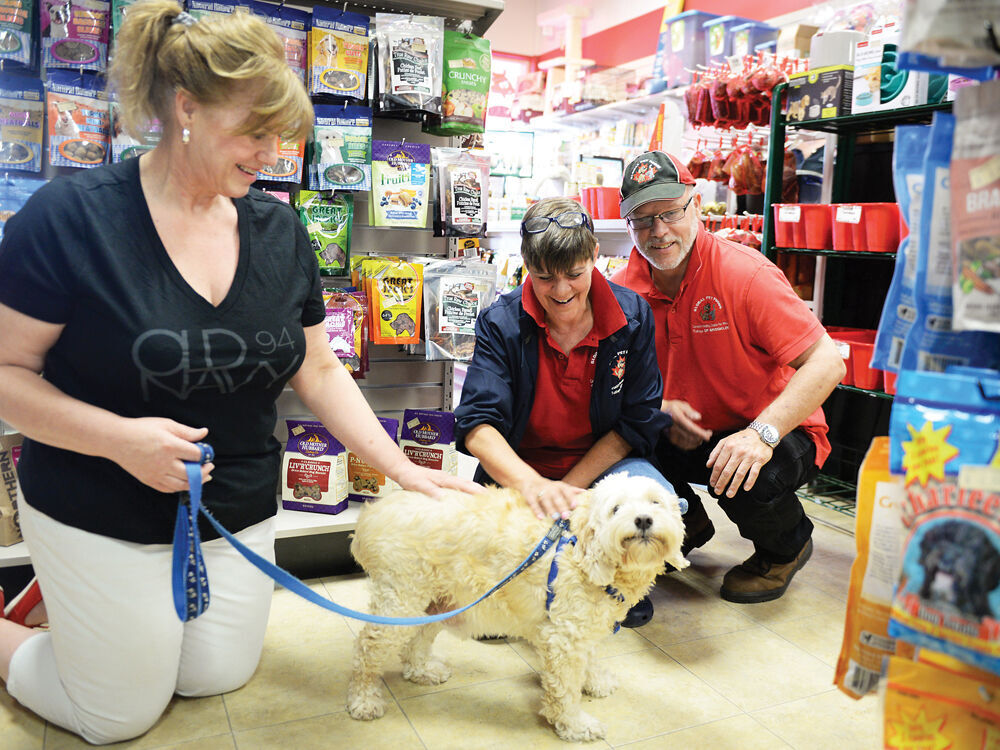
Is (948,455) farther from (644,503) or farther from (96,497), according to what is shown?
(96,497)

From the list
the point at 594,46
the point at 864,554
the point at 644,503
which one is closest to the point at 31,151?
the point at 644,503

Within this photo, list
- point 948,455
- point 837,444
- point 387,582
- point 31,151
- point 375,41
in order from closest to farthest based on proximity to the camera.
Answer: point 948,455 < point 387,582 < point 31,151 < point 375,41 < point 837,444

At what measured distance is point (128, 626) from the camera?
175cm

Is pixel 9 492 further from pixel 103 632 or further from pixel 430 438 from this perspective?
pixel 430 438

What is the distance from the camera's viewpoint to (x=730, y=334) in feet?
8.39

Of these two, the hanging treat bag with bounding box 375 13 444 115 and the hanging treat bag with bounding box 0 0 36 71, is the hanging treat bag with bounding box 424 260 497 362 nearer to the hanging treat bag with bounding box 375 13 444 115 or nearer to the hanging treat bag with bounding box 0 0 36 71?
the hanging treat bag with bounding box 375 13 444 115

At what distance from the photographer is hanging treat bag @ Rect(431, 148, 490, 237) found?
294 centimetres

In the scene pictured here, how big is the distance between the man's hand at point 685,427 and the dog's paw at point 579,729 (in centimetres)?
103

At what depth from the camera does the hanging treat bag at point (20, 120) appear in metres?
2.54

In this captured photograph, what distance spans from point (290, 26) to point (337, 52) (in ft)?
0.61

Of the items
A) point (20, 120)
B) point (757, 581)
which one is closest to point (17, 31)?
point (20, 120)

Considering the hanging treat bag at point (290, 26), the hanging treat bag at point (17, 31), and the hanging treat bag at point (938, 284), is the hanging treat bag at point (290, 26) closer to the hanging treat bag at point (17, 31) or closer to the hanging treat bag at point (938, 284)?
the hanging treat bag at point (17, 31)

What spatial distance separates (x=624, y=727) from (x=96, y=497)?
4.55 ft

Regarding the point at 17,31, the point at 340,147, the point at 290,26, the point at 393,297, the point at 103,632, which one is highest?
the point at 290,26
